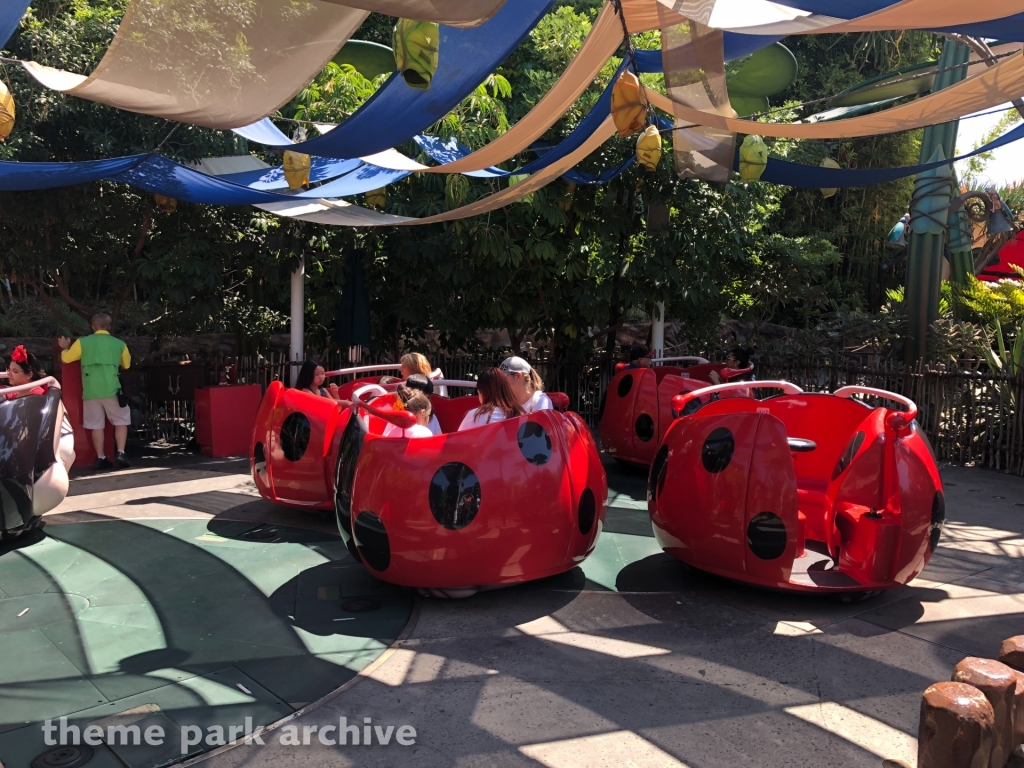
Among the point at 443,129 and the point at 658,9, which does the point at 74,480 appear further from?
the point at 658,9

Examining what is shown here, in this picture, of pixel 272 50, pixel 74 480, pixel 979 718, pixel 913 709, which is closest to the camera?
pixel 979 718

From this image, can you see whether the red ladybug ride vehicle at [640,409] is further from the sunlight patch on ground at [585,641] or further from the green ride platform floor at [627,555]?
the sunlight patch on ground at [585,641]

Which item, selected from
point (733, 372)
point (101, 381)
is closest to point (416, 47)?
point (733, 372)

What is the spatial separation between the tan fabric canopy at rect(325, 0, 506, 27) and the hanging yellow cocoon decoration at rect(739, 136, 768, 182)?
3.53 m

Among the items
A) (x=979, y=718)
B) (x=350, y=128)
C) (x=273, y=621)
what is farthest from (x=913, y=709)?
(x=350, y=128)

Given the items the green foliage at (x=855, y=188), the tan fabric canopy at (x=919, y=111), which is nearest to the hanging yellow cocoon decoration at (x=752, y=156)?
the tan fabric canopy at (x=919, y=111)

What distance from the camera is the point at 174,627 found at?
4.18 meters

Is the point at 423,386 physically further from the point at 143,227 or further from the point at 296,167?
the point at 143,227

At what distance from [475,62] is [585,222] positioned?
4.88m

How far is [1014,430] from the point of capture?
832cm

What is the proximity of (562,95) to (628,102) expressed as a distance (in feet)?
2.80

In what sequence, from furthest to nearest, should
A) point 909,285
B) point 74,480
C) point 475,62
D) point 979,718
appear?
1. point 909,285
2. point 74,480
3. point 475,62
4. point 979,718

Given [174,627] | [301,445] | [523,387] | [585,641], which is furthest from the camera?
[301,445]

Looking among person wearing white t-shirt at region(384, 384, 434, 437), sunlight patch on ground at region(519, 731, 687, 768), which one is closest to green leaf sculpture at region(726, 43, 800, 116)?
person wearing white t-shirt at region(384, 384, 434, 437)
